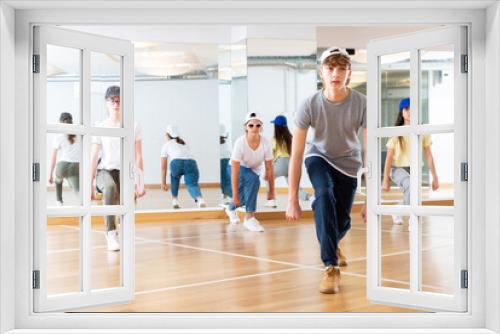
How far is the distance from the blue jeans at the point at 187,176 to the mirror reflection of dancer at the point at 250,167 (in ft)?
4.32

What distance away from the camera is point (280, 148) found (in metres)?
8.30

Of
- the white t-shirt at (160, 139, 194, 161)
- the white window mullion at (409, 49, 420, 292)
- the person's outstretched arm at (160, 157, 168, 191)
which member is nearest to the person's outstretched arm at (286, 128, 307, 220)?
the white window mullion at (409, 49, 420, 292)

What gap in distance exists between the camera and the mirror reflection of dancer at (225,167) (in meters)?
8.55

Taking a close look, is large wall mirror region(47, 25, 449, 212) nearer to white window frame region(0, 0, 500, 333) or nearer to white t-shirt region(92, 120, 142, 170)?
white t-shirt region(92, 120, 142, 170)

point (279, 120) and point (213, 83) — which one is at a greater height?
point (213, 83)

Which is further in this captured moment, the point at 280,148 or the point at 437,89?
the point at 437,89

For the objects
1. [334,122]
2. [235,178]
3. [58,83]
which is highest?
[58,83]

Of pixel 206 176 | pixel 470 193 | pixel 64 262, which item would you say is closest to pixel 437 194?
pixel 206 176

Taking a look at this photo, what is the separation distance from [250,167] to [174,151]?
225 cm

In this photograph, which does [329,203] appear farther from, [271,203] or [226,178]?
[226,178]

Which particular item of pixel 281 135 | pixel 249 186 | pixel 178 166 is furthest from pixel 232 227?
pixel 178 166

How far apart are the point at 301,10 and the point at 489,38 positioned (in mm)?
720

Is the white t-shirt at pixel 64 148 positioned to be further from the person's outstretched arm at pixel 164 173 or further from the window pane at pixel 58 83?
the person's outstretched arm at pixel 164 173

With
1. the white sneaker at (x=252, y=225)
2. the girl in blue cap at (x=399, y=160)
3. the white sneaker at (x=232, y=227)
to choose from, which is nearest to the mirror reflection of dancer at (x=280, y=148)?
the white sneaker at (x=232, y=227)
